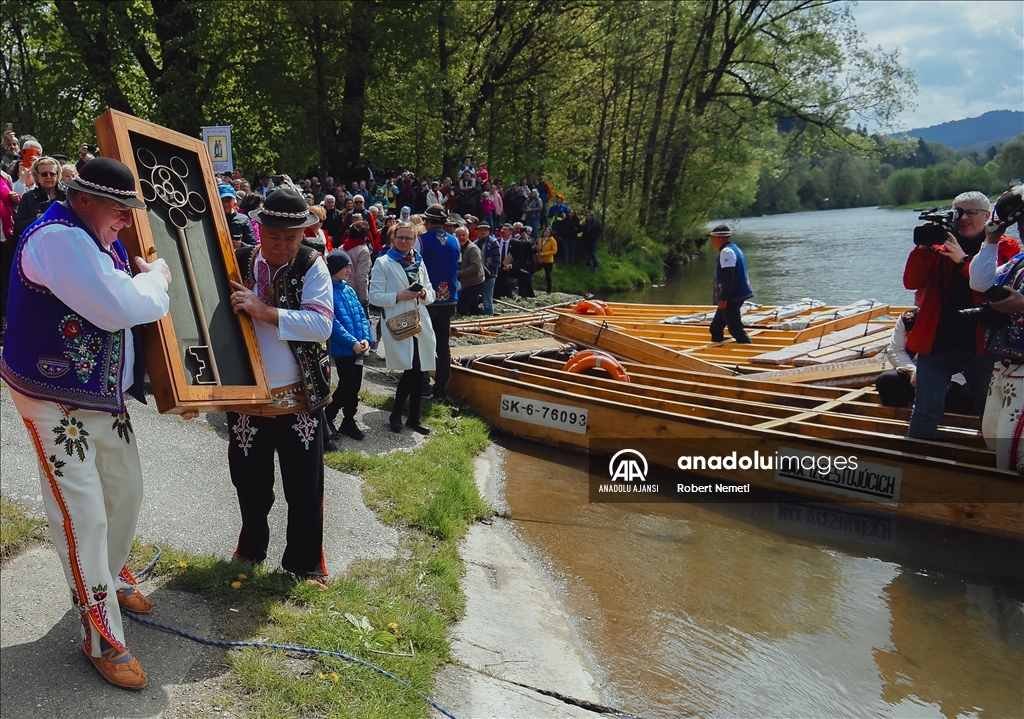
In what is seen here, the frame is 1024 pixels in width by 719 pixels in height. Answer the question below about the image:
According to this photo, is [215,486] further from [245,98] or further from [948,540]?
[245,98]

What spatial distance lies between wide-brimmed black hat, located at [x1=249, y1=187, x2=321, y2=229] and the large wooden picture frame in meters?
0.28

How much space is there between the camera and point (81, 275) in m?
2.75

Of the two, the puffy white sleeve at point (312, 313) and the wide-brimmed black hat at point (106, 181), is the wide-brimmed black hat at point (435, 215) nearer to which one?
the puffy white sleeve at point (312, 313)

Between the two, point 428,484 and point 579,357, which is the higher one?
point 579,357

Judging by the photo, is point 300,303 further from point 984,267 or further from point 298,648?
point 984,267

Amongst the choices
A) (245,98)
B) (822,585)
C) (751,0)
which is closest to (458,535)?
(822,585)

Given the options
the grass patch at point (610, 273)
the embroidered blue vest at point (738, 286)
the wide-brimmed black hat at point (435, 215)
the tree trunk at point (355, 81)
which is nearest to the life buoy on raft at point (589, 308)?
the embroidered blue vest at point (738, 286)

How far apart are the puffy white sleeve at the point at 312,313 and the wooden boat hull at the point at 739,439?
429 centimetres

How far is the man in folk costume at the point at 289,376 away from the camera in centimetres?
359

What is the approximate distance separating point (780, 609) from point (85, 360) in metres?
4.27

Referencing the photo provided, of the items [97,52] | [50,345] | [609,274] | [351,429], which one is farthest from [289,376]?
[609,274]

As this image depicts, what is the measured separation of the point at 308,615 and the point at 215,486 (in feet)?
6.14

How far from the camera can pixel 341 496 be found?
550cm

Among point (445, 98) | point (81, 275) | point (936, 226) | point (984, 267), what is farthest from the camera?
point (445, 98)
